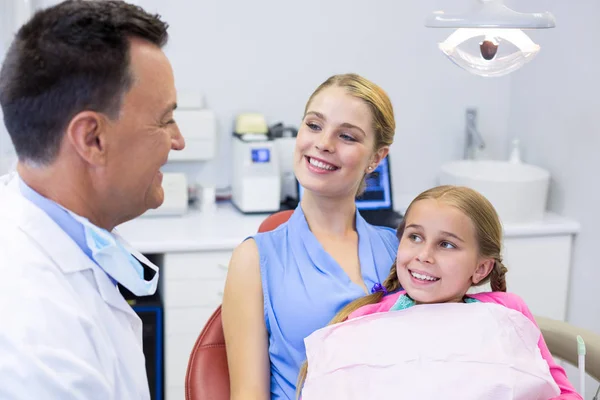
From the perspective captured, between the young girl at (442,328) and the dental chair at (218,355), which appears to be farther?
the dental chair at (218,355)

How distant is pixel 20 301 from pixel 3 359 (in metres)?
0.09

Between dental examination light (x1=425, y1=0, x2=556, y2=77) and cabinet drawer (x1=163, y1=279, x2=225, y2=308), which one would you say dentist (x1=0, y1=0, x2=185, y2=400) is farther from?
cabinet drawer (x1=163, y1=279, x2=225, y2=308)

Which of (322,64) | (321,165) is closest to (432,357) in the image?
(321,165)

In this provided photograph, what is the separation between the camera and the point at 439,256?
1698 mm

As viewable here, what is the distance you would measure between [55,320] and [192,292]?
169 cm

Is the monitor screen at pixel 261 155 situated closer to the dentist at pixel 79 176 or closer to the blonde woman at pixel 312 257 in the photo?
the blonde woman at pixel 312 257

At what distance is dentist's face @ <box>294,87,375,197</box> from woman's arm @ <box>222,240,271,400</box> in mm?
238

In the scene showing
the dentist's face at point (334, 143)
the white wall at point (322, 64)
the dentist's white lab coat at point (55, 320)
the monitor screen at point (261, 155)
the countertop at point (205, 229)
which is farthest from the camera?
the white wall at point (322, 64)

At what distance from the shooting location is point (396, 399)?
61.1 inches

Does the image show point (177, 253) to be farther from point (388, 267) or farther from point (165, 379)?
point (388, 267)

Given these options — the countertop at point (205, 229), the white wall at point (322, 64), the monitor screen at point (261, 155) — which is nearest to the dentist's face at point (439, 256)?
the countertop at point (205, 229)

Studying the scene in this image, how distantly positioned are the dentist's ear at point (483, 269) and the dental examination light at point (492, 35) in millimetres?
452

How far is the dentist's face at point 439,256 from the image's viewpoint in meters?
1.69

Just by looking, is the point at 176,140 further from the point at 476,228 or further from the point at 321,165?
the point at 476,228
